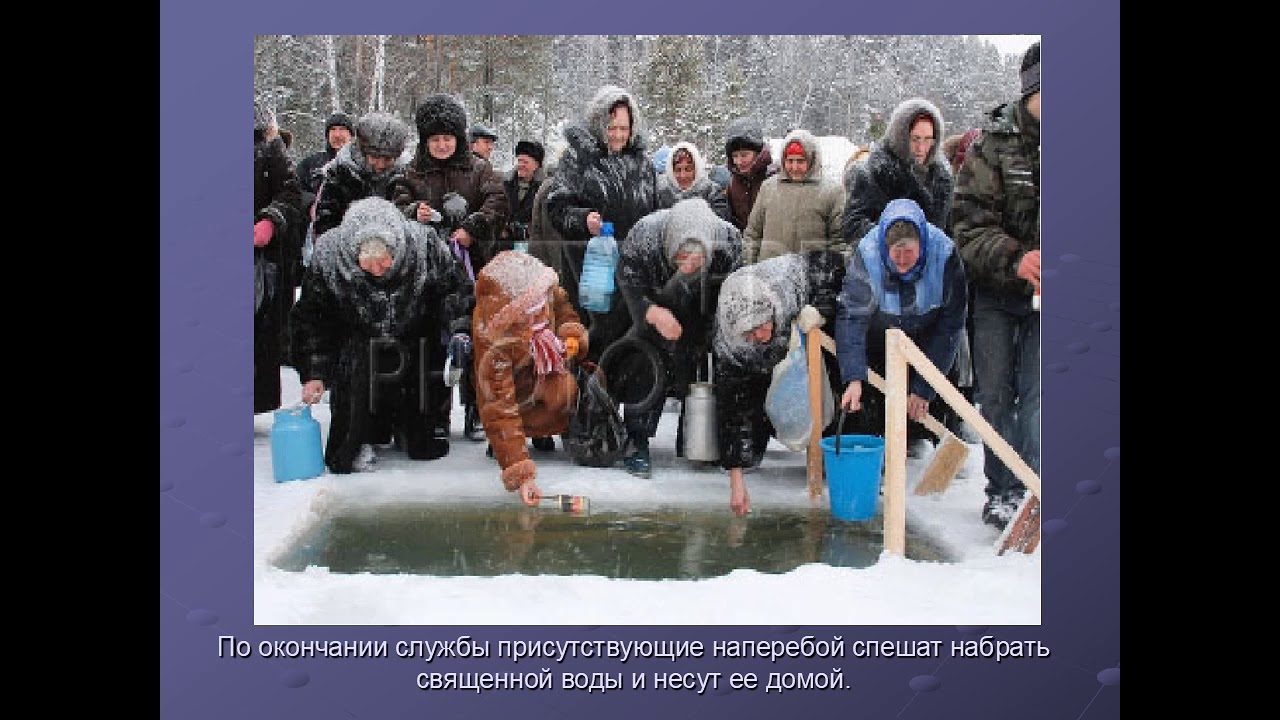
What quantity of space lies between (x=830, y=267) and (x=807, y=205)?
1.21 ft

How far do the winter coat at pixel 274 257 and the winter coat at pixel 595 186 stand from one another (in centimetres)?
127

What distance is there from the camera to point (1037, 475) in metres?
5.28

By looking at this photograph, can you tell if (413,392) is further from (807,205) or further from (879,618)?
(879,618)

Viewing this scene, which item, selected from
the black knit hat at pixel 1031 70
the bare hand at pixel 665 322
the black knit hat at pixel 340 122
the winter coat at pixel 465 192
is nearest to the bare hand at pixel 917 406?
the bare hand at pixel 665 322

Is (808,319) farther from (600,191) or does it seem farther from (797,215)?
(600,191)

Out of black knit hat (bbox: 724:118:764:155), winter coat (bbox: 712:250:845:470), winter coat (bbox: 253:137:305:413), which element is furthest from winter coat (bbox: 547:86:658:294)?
winter coat (bbox: 253:137:305:413)

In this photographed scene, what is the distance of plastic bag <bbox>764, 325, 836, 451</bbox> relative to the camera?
19.1 ft

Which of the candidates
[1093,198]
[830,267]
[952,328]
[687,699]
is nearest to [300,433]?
[687,699]

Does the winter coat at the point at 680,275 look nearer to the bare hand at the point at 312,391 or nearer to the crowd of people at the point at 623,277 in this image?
the crowd of people at the point at 623,277

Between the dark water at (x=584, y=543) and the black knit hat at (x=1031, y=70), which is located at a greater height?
the black knit hat at (x=1031, y=70)

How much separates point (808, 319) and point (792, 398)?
1.23 ft

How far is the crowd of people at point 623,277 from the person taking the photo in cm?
562

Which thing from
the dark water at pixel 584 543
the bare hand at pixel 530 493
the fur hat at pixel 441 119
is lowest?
the dark water at pixel 584 543

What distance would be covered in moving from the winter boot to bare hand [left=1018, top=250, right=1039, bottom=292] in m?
1.98
